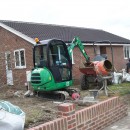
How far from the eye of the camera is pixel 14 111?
16.8ft

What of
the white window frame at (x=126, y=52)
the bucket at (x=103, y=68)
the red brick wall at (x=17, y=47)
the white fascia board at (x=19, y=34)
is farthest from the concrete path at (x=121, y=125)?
the white window frame at (x=126, y=52)

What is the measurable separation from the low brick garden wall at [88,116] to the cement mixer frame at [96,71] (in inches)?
203

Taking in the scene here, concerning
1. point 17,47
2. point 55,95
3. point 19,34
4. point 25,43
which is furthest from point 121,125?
point 17,47

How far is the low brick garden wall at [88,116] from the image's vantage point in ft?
18.4

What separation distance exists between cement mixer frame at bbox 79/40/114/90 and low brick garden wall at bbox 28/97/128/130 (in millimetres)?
5145

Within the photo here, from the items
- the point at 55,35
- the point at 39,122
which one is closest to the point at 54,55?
the point at 39,122

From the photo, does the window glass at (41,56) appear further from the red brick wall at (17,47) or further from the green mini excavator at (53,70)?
the red brick wall at (17,47)

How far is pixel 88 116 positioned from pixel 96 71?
24.7 feet

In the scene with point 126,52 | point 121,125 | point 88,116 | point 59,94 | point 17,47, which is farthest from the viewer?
point 126,52

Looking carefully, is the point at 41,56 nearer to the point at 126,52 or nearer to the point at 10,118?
the point at 10,118

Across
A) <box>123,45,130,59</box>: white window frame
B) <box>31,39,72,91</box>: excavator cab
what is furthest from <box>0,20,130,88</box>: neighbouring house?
<box>31,39,72,91</box>: excavator cab

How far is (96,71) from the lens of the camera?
45.6 ft

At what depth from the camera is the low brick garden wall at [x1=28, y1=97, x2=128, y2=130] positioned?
562 centimetres

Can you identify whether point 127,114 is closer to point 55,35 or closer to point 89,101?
point 89,101
